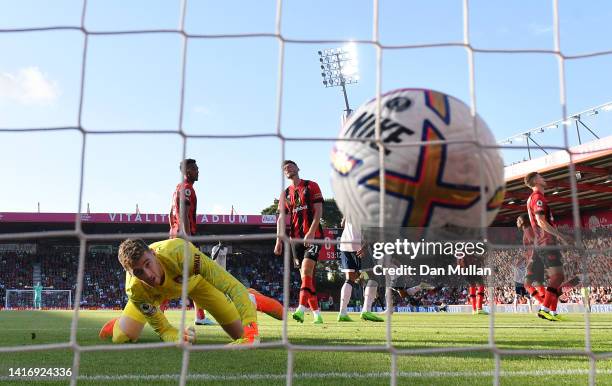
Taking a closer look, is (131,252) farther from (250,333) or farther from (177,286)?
(250,333)

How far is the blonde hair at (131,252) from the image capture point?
11.9 ft

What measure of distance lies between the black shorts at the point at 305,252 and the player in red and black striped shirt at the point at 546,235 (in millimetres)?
2285

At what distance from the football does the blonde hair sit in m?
1.57

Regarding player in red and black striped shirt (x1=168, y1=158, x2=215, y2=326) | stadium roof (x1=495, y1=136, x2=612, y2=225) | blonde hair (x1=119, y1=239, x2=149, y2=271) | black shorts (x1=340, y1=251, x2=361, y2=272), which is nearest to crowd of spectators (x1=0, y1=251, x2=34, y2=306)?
stadium roof (x1=495, y1=136, x2=612, y2=225)

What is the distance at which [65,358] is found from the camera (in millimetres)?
Result: 3574

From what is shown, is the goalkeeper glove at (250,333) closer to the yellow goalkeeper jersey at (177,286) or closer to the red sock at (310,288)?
the yellow goalkeeper jersey at (177,286)

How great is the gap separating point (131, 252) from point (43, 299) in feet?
80.9

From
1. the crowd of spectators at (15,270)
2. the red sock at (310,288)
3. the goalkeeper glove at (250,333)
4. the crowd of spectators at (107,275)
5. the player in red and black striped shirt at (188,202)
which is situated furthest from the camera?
the crowd of spectators at (15,270)

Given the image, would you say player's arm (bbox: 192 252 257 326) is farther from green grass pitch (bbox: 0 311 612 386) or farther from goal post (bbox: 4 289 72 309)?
goal post (bbox: 4 289 72 309)

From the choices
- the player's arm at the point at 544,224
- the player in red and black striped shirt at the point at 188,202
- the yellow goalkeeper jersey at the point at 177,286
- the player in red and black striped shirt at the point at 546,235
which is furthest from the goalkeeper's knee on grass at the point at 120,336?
the player's arm at the point at 544,224

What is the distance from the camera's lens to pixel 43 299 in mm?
26000

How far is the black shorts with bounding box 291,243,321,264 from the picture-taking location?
6.48m

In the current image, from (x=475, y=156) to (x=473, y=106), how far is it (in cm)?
24

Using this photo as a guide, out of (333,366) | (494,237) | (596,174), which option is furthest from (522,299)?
(333,366)
